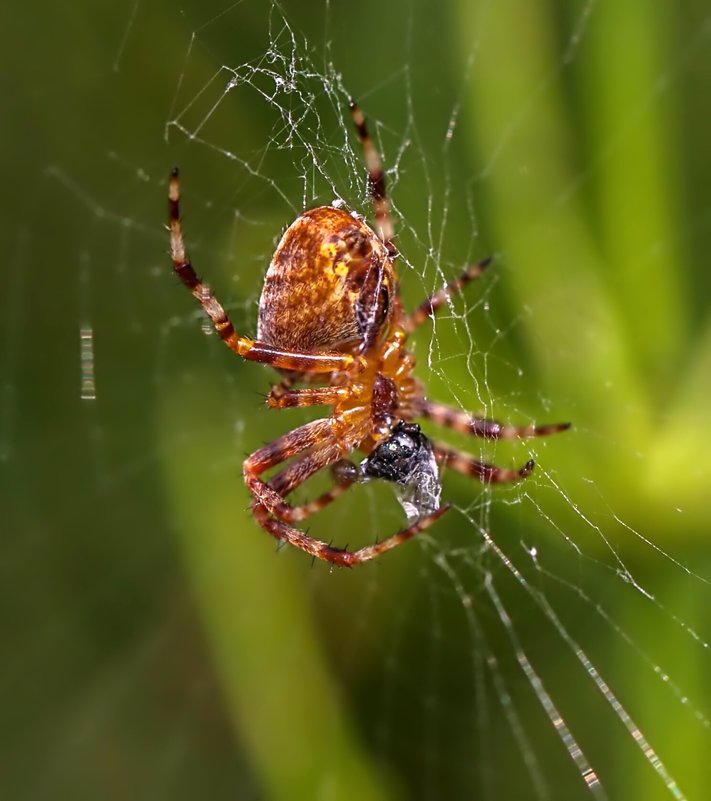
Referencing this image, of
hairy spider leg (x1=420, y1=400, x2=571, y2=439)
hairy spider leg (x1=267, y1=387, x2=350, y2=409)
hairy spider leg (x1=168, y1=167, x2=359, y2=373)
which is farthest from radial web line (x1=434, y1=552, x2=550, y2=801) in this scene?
hairy spider leg (x1=168, y1=167, x2=359, y2=373)

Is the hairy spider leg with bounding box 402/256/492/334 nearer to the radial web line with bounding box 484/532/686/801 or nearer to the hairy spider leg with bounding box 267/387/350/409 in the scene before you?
the hairy spider leg with bounding box 267/387/350/409

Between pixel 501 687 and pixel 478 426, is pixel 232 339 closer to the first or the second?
pixel 478 426

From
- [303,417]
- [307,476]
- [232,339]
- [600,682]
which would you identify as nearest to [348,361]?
[232,339]

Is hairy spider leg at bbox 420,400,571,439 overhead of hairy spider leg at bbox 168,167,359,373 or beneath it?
beneath

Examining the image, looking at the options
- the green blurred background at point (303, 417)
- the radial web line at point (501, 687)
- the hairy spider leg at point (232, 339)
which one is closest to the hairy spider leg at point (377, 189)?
the green blurred background at point (303, 417)

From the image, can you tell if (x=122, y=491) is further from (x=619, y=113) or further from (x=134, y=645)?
(x=619, y=113)

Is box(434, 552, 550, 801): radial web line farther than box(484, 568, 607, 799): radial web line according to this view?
Yes

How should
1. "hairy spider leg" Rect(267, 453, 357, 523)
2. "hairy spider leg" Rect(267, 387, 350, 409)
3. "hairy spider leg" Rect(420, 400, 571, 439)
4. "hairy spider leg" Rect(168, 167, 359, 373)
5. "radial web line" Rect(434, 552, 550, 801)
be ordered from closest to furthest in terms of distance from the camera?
1. "hairy spider leg" Rect(420, 400, 571, 439)
2. "hairy spider leg" Rect(168, 167, 359, 373)
3. "hairy spider leg" Rect(267, 387, 350, 409)
4. "hairy spider leg" Rect(267, 453, 357, 523)
5. "radial web line" Rect(434, 552, 550, 801)
